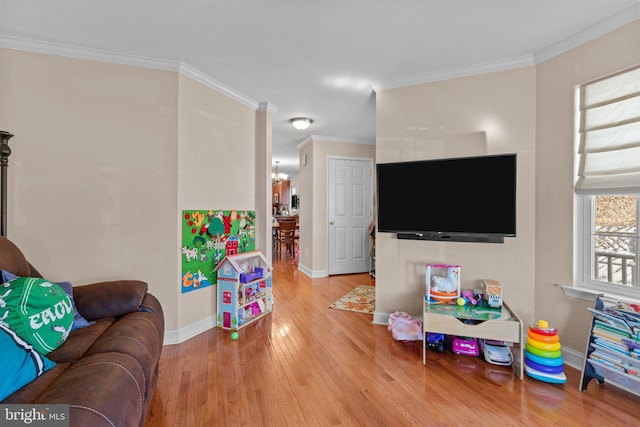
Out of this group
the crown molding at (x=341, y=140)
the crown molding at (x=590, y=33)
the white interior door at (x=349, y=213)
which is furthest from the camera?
the white interior door at (x=349, y=213)

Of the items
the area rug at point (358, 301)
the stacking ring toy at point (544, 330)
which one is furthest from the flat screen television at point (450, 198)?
the area rug at point (358, 301)

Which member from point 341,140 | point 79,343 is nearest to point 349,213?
point 341,140

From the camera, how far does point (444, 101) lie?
2830 millimetres

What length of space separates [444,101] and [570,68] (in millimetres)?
923

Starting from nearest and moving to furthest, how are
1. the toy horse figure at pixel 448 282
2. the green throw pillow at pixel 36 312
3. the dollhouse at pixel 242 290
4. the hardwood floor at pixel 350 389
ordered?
the green throw pillow at pixel 36 312 < the hardwood floor at pixel 350 389 < the toy horse figure at pixel 448 282 < the dollhouse at pixel 242 290

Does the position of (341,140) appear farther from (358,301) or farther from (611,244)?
(611,244)

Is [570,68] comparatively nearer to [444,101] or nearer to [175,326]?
[444,101]

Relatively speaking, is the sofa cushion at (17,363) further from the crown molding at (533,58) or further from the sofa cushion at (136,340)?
the crown molding at (533,58)

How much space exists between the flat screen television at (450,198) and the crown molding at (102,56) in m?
1.99

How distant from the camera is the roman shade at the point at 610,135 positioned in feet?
6.54

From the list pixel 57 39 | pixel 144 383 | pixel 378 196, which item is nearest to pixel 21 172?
pixel 57 39

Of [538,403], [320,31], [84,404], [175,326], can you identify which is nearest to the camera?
[84,404]

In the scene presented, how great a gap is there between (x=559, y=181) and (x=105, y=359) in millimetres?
3176

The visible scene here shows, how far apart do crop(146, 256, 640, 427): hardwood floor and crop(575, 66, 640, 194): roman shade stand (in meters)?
1.40
